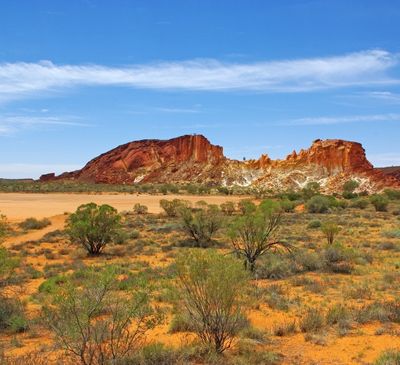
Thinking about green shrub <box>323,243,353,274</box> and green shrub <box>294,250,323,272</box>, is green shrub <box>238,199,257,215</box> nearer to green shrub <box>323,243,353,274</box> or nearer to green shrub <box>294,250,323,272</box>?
green shrub <box>294,250,323,272</box>

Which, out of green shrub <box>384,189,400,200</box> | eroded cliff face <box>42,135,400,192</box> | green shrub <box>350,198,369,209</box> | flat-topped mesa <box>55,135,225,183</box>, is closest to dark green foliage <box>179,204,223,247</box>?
green shrub <box>350,198,369,209</box>

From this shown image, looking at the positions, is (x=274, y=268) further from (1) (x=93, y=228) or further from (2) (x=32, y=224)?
(2) (x=32, y=224)

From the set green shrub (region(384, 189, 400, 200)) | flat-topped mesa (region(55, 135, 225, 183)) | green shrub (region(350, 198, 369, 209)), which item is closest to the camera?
green shrub (region(350, 198, 369, 209))

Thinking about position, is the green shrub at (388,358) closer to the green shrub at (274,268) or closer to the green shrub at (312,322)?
the green shrub at (312,322)

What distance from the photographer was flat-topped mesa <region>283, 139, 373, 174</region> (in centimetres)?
8525

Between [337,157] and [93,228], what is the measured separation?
73005mm

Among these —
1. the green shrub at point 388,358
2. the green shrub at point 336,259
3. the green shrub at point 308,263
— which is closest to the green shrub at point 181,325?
the green shrub at point 388,358

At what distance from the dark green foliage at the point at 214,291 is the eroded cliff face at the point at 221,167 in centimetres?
7209

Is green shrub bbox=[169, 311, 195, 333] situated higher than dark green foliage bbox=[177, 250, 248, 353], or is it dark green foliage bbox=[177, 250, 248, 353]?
dark green foliage bbox=[177, 250, 248, 353]

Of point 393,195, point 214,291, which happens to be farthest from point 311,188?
point 214,291

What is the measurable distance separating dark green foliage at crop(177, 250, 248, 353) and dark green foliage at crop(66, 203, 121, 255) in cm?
1322

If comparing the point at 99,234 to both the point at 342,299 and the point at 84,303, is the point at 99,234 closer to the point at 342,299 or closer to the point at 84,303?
the point at 342,299

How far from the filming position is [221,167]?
341ft

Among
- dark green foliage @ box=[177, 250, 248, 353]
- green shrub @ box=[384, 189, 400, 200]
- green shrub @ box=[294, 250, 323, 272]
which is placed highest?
green shrub @ box=[384, 189, 400, 200]
